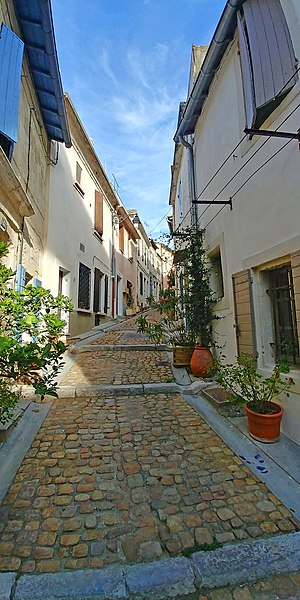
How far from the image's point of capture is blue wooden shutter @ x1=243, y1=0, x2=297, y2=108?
10.2 ft

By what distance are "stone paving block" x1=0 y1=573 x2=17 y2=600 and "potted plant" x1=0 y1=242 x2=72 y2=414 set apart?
3.34ft

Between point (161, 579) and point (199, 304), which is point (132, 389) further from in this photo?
point (161, 579)

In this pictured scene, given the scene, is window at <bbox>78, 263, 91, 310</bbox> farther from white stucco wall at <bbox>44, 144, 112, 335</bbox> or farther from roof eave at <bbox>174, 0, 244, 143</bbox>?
roof eave at <bbox>174, 0, 244, 143</bbox>

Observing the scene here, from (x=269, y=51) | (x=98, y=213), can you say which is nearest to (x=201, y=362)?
(x=269, y=51)

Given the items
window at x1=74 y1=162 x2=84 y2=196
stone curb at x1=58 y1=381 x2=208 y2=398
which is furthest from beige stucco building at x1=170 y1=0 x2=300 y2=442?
window at x1=74 y1=162 x2=84 y2=196

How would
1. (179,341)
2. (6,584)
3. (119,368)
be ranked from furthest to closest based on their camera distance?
(179,341) → (119,368) → (6,584)

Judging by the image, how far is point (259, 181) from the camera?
A: 359cm

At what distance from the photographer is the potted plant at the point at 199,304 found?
5176mm

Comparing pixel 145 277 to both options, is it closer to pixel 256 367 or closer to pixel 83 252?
pixel 83 252

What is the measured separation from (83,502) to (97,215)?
10.1 meters

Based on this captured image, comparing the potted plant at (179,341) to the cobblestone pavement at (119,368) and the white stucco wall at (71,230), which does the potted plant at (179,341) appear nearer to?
the cobblestone pavement at (119,368)

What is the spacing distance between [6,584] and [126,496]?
96cm

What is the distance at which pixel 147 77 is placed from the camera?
6492mm

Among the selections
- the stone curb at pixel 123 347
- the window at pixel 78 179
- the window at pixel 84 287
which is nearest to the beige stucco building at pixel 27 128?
the window at pixel 78 179
